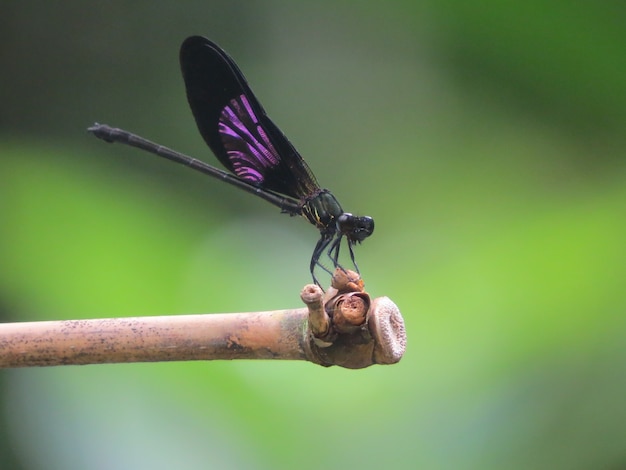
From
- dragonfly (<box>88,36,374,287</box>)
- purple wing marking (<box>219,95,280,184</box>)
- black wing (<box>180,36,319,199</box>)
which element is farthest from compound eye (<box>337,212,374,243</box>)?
purple wing marking (<box>219,95,280,184</box>)

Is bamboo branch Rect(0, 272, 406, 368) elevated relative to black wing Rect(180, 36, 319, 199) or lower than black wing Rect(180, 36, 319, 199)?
lower

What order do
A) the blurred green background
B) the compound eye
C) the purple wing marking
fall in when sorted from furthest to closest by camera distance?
the blurred green background < the purple wing marking < the compound eye

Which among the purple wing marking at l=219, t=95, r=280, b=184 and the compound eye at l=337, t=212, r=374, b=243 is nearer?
the compound eye at l=337, t=212, r=374, b=243

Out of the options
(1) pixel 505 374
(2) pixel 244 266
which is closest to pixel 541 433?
(1) pixel 505 374

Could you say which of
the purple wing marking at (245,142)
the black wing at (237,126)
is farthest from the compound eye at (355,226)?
the purple wing marking at (245,142)

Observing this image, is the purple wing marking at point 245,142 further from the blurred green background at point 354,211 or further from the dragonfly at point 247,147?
the blurred green background at point 354,211

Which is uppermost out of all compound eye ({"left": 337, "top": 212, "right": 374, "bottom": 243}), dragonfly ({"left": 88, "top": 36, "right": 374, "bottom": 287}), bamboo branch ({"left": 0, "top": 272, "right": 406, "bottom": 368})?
dragonfly ({"left": 88, "top": 36, "right": 374, "bottom": 287})

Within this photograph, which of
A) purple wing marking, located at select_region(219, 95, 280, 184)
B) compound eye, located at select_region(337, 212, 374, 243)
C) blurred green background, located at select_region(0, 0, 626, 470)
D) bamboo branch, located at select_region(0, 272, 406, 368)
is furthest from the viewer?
blurred green background, located at select_region(0, 0, 626, 470)

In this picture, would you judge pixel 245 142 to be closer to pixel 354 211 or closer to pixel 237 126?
pixel 237 126

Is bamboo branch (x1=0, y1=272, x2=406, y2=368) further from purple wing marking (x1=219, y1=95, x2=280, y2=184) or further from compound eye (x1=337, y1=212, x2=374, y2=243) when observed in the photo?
purple wing marking (x1=219, y1=95, x2=280, y2=184)
